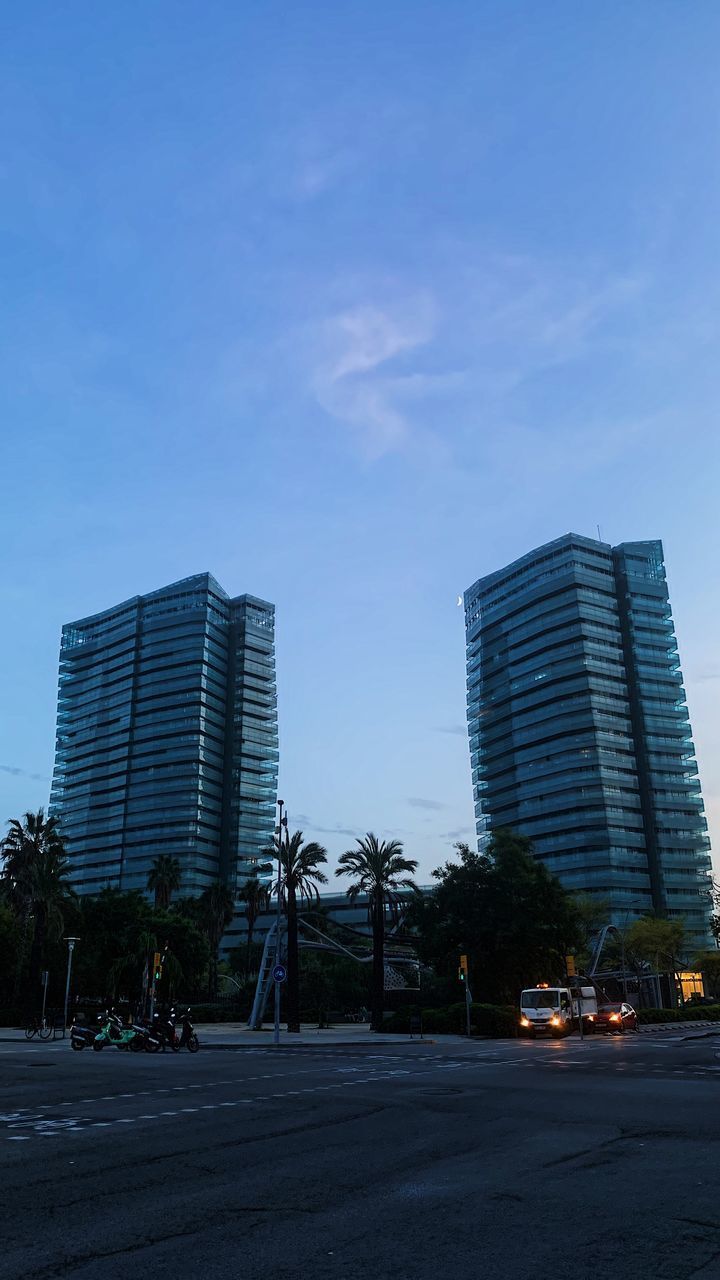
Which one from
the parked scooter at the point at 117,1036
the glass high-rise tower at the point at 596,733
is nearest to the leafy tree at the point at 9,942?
the parked scooter at the point at 117,1036

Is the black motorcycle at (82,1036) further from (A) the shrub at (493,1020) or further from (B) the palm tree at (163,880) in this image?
(B) the palm tree at (163,880)

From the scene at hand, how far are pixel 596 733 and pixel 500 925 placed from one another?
110342 millimetres

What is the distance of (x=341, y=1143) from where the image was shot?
36.2 ft

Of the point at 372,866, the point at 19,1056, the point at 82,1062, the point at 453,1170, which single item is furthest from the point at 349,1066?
the point at 372,866

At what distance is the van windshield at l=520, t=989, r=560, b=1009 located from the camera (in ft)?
141

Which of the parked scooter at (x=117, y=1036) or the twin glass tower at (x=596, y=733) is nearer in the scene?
the parked scooter at (x=117, y=1036)

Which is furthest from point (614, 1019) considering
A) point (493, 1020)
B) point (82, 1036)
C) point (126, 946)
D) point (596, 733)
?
point (596, 733)

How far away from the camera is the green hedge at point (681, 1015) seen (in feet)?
186

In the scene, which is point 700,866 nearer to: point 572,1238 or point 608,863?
point 608,863

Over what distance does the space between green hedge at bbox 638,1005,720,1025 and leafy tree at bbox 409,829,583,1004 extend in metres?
5.81

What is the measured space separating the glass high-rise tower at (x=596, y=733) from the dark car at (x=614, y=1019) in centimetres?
10303

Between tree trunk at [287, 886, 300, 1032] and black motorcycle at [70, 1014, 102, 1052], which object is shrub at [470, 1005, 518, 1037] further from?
black motorcycle at [70, 1014, 102, 1052]

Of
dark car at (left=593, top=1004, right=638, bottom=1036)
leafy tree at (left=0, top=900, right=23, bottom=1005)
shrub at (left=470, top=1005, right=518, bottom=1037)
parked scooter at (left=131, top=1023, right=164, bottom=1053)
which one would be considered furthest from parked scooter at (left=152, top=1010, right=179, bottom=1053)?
leafy tree at (left=0, top=900, right=23, bottom=1005)

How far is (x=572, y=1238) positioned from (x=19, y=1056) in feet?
91.7
